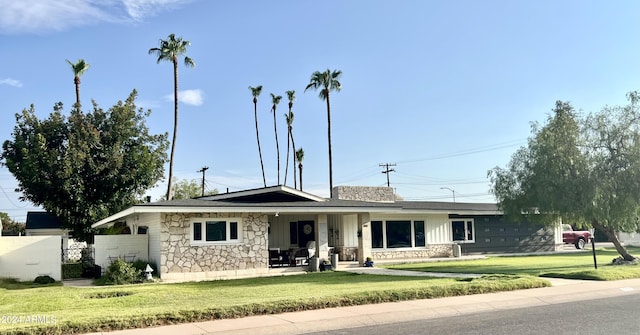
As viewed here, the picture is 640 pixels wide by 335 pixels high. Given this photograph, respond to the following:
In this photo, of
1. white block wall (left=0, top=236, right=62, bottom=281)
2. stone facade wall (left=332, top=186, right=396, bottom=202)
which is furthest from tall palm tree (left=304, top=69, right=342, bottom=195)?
white block wall (left=0, top=236, right=62, bottom=281)

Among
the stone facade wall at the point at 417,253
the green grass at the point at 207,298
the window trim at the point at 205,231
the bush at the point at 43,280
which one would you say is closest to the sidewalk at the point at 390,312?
the green grass at the point at 207,298

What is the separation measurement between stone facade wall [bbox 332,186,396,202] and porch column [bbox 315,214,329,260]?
8.07 meters

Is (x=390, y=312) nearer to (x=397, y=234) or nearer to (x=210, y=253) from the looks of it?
(x=210, y=253)

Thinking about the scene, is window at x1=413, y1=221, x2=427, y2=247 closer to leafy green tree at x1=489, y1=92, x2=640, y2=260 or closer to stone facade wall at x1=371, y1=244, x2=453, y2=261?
stone facade wall at x1=371, y1=244, x2=453, y2=261

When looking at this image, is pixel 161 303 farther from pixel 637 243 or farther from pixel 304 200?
pixel 637 243

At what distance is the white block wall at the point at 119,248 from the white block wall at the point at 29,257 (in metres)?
1.61

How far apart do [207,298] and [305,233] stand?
1459cm

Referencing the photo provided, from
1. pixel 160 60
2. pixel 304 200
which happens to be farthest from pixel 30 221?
pixel 304 200

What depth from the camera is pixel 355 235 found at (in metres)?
26.8

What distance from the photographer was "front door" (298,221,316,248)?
90.6 feet

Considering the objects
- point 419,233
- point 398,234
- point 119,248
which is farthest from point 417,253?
point 119,248

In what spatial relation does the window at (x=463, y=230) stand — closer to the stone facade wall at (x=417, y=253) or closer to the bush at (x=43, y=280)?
the stone facade wall at (x=417, y=253)

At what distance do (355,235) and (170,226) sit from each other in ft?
33.5

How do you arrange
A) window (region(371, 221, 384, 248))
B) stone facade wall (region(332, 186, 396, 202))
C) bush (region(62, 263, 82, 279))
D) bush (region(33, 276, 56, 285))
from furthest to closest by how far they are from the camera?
stone facade wall (region(332, 186, 396, 202)) < window (region(371, 221, 384, 248)) < bush (region(62, 263, 82, 279)) < bush (region(33, 276, 56, 285))
